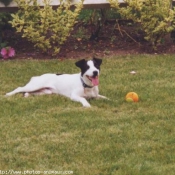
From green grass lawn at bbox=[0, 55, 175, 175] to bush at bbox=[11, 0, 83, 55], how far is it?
4.23 feet

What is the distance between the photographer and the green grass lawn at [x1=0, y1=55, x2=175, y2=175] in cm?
509

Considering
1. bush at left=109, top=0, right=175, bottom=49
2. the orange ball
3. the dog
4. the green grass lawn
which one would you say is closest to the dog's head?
the dog

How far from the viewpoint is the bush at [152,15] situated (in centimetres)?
991

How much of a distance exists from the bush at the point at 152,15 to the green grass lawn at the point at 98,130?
154 centimetres

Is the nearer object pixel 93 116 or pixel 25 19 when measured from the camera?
pixel 93 116

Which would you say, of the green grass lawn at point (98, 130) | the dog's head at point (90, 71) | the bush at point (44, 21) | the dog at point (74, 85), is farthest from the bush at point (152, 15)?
the dog's head at point (90, 71)

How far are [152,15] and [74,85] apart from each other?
321cm

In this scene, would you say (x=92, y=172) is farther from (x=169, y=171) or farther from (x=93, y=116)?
(x=93, y=116)

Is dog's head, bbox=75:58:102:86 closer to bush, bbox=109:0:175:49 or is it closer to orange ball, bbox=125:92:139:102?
orange ball, bbox=125:92:139:102

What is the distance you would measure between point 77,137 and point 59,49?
4416mm

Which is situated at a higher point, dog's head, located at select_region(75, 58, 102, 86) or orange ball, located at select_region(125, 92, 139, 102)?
dog's head, located at select_region(75, 58, 102, 86)

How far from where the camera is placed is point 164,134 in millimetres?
5840

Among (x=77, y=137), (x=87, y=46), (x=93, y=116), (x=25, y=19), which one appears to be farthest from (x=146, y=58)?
(x=77, y=137)

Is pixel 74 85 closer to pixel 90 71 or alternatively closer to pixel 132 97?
pixel 90 71
